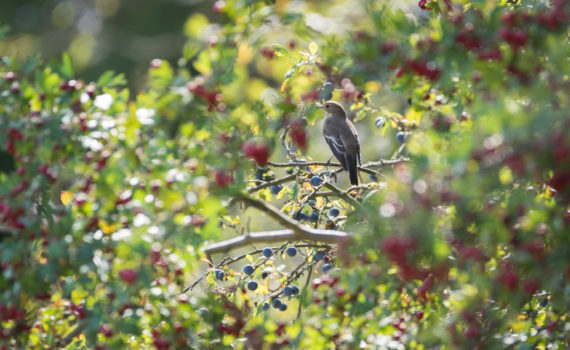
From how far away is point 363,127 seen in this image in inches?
299

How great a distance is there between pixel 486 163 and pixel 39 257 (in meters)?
1.31

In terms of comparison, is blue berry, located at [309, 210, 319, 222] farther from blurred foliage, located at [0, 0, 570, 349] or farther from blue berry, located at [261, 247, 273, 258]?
blurred foliage, located at [0, 0, 570, 349]

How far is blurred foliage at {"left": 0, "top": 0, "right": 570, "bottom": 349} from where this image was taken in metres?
1.74

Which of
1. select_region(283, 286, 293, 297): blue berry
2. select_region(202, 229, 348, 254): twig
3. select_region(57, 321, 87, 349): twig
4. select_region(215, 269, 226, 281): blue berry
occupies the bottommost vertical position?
select_region(215, 269, 226, 281): blue berry

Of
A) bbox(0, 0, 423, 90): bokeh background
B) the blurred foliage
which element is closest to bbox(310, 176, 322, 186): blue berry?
the blurred foliage

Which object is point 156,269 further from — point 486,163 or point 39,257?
point 486,163

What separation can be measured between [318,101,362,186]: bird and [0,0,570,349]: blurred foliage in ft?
6.86

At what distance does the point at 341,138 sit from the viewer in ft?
16.4

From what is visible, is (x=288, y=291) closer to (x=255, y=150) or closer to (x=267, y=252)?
(x=267, y=252)

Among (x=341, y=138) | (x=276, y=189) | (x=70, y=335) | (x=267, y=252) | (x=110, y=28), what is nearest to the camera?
(x=70, y=335)

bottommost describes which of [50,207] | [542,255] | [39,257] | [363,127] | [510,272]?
[363,127]

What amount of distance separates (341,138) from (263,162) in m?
3.00

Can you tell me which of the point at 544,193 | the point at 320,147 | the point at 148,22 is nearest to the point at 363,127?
the point at 320,147

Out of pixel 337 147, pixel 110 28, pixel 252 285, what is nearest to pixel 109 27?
pixel 110 28
